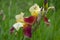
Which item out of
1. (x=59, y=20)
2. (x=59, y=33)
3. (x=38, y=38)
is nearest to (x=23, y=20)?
(x=38, y=38)

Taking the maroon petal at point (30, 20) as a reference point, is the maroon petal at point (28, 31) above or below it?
below

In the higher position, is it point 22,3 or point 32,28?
point 22,3

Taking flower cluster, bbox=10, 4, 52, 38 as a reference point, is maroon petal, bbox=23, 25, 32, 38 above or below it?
below

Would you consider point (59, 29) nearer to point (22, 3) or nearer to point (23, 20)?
point (22, 3)

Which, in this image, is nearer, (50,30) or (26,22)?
(26,22)

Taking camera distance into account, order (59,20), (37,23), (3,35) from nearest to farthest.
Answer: (37,23) < (3,35) < (59,20)

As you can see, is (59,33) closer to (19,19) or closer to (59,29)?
(59,29)

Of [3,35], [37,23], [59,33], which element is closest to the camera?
[37,23]

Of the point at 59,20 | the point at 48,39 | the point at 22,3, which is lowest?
the point at 48,39

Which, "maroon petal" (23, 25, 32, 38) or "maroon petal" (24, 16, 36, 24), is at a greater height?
"maroon petal" (24, 16, 36, 24)

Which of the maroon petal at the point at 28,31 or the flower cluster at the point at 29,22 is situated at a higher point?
the flower cluster at the point at 29,22

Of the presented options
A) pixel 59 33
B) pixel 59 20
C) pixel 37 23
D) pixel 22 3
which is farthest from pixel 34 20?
pixel 22 3
